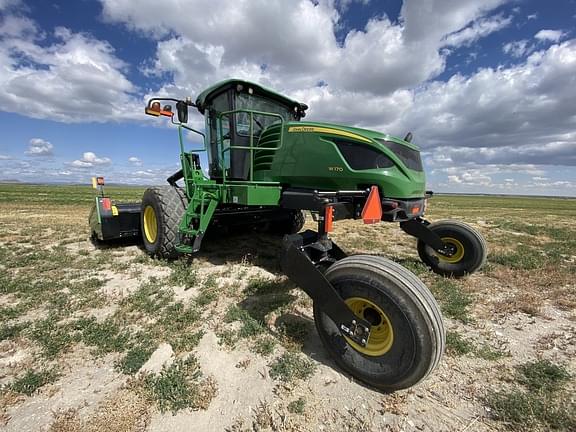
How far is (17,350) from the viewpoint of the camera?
2.67 metres

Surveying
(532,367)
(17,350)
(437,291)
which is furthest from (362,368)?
(17,350)

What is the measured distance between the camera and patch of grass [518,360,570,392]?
2205 mm

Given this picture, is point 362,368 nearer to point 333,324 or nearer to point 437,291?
point 333,324

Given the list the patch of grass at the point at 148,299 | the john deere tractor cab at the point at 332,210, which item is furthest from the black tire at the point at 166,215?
the patch of grass at the point at 148,299

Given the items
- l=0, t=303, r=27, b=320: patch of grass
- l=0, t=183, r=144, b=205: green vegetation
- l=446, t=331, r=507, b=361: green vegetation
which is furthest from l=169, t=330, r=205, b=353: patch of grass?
l=0, t=183, r=144, b=205: green vegetation

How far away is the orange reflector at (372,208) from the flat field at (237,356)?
4.22 feet

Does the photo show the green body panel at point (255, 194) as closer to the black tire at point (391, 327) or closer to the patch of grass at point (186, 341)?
the patch of grass at point (186, 341)

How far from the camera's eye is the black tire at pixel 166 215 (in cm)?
488

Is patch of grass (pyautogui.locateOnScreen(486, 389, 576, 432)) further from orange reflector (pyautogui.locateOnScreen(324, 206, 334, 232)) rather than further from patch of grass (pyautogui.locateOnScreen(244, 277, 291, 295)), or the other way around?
patch of grass (pyautogui.locateOnScreen(244, 277, 291, 295))

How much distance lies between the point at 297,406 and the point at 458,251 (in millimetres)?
3795

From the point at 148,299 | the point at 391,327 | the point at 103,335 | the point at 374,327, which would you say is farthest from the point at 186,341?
the point at 391,327

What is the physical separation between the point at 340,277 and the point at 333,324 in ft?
1.39

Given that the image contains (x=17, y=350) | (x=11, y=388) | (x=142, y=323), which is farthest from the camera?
(x=142, y=323)

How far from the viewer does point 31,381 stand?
2225 millimetres
